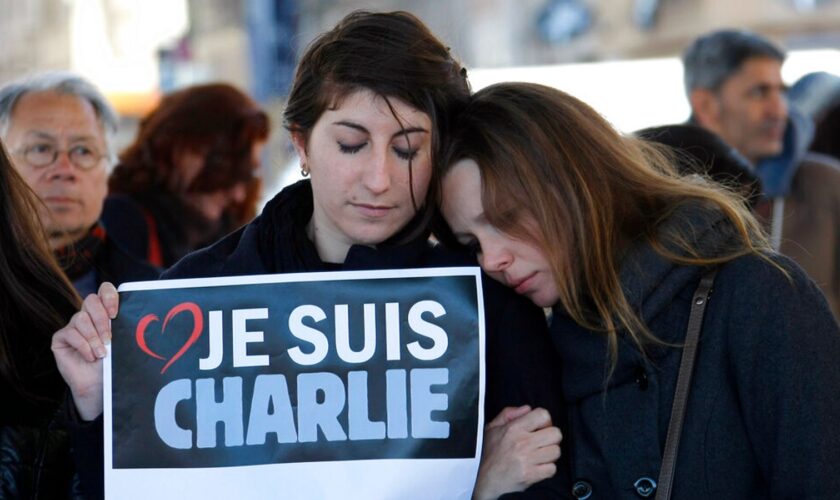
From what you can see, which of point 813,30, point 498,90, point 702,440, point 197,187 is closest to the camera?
point 702,440

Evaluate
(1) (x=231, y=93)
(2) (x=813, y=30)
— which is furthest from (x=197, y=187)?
(2) (x=813, y=30)

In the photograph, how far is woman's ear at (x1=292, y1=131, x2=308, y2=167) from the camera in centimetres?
247

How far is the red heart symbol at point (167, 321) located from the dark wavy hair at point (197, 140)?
2.12 meters

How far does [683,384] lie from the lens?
2.24 meters

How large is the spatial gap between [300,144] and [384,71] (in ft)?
0.82

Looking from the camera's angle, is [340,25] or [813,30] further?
[813,30]

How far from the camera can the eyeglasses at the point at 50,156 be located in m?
3.75

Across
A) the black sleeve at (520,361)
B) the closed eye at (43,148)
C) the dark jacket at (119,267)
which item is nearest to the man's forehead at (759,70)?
the dark jacket at (119,267)

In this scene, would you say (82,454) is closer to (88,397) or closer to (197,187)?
(88,397)

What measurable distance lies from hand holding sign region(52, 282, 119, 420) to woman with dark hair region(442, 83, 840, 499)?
25.5 inches

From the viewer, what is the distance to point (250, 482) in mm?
2270

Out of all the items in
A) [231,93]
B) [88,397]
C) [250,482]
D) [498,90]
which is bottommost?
[250,482]

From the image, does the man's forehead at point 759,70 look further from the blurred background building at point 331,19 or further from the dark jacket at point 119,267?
the blurred background building at point 331,19

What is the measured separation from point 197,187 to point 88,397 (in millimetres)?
2227
